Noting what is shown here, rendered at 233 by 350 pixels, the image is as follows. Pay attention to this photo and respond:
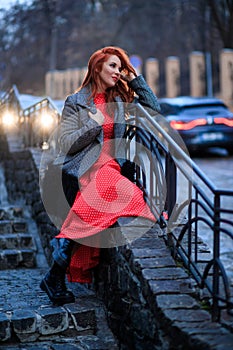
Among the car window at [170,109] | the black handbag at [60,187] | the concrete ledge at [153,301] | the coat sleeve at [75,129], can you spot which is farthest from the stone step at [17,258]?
the car window at [170,109]

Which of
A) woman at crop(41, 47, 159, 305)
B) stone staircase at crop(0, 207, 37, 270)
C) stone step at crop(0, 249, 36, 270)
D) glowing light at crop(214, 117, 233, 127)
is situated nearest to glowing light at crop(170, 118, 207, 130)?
glowing light at crop(214, 117, 233, 127)

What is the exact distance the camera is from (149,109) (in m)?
5.50

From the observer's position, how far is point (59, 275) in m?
5.05

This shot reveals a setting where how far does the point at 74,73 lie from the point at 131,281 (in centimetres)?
2604

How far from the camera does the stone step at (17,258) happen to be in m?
6.90

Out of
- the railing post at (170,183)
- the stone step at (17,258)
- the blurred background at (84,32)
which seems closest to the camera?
the railing post at (170,183)

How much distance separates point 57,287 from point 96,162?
3.24ft

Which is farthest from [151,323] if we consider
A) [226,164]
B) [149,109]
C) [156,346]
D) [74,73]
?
[74,73]

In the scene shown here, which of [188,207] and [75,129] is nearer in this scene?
[188,207]

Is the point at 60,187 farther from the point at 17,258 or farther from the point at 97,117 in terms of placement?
the point at 97,117

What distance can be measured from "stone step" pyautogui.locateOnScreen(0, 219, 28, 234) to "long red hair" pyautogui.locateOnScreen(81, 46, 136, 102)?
2788mm

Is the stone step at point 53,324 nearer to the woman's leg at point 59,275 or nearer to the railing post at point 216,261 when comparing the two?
the woman's leg at point 59,275

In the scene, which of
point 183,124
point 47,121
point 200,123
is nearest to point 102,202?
point 47,121

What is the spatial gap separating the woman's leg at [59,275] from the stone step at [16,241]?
7.05ft
